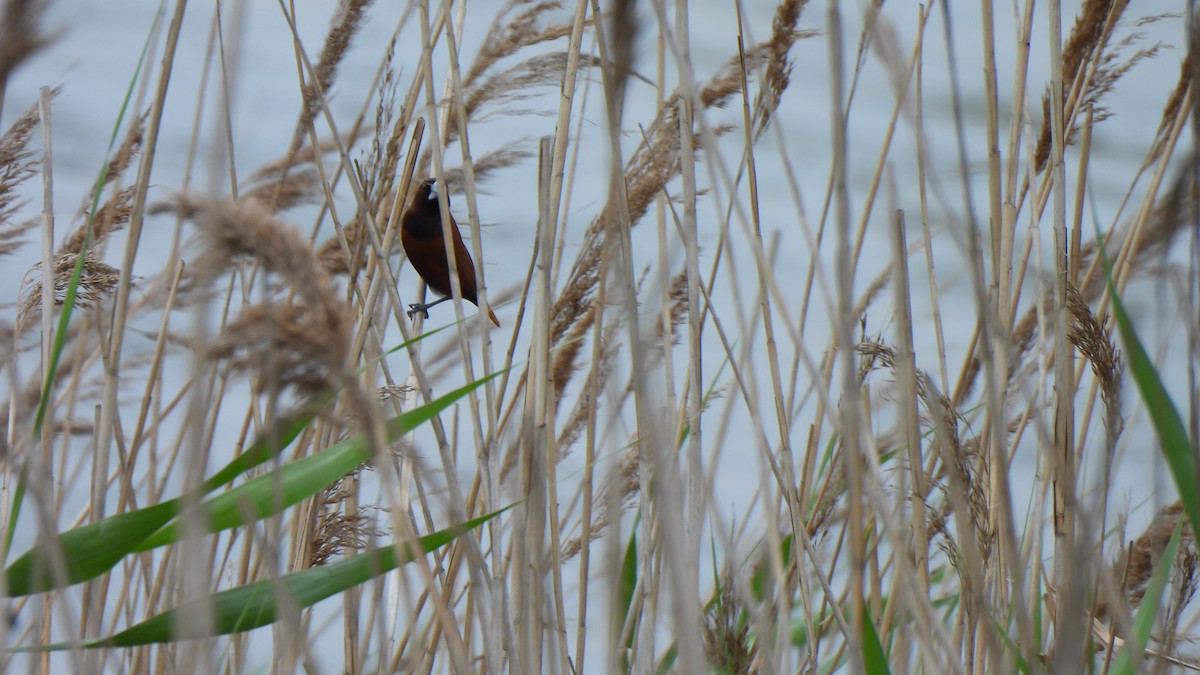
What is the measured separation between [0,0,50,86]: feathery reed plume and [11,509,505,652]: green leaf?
1.24 ft

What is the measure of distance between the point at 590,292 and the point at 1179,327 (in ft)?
2.62

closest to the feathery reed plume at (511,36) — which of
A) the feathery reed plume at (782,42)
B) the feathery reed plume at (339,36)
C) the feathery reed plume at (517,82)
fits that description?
the feathery reed plume at (517,82)

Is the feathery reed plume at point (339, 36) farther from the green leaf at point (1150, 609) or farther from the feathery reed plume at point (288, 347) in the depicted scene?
the green leaf at point (1150, 609)

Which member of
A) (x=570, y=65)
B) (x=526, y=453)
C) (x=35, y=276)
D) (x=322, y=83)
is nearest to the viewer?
(x=526, y=453)

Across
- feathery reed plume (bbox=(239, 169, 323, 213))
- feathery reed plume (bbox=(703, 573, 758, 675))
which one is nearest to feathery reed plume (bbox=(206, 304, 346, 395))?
feathery reed plume (bbox=(703, 573, 758, 675))

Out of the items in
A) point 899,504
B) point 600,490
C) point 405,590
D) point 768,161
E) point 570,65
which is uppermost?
point 768,161

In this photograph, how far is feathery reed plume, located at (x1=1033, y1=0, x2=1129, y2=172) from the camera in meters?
1.40

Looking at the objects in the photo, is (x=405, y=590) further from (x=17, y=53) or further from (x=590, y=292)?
(x=590, y=292)

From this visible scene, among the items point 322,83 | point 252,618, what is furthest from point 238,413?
point 252,618

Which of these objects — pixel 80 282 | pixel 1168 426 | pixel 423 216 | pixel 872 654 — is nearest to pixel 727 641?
pixel 872 654

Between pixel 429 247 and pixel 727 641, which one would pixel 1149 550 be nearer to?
pixel 727 641

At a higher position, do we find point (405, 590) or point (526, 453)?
point (526, 453)

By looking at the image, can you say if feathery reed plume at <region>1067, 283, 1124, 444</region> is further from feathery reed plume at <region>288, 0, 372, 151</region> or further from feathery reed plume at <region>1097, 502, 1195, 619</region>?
feathery reed plume at <region>288, 0, 372, 151</region>

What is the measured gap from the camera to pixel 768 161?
9.24 ft
